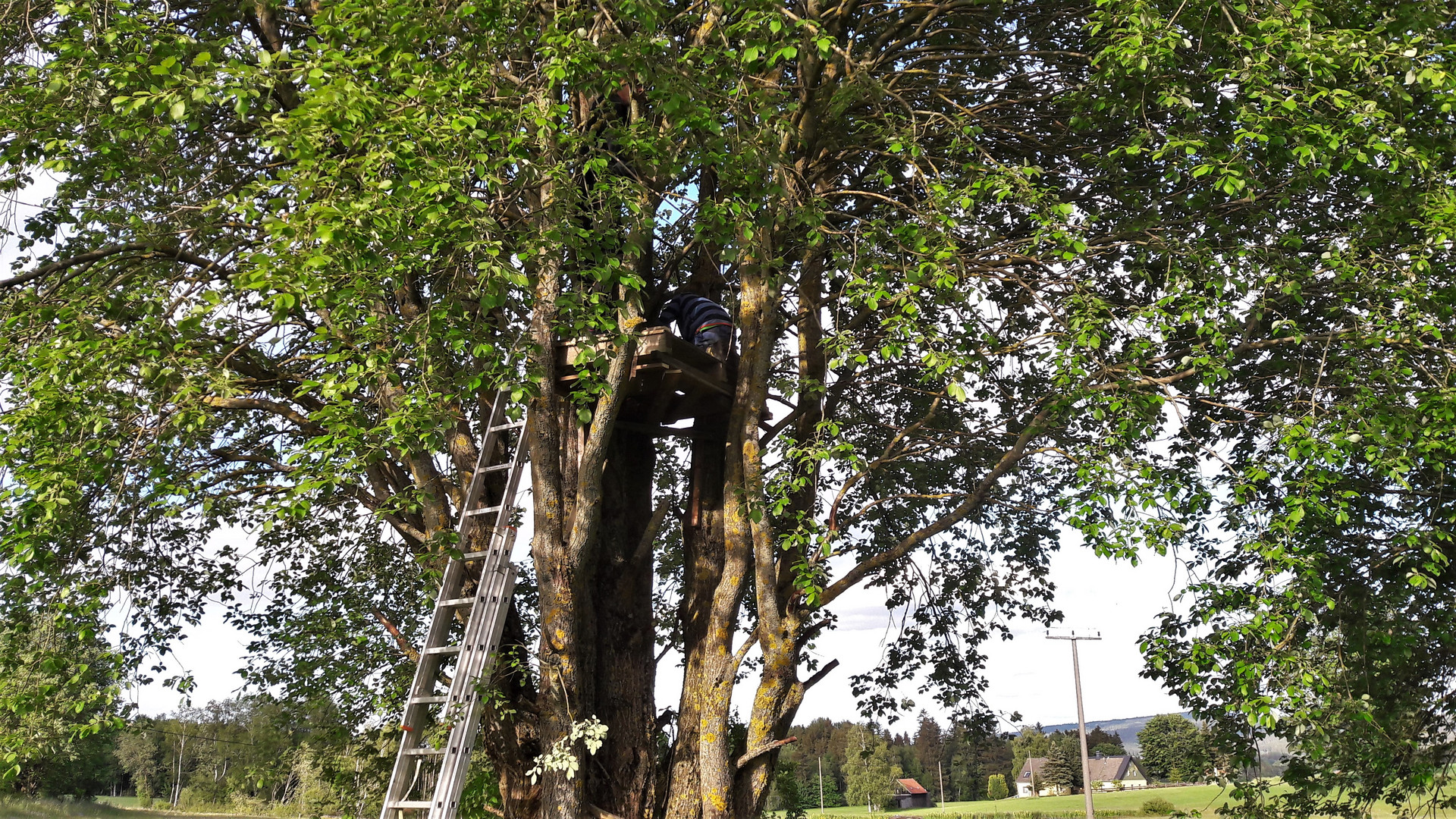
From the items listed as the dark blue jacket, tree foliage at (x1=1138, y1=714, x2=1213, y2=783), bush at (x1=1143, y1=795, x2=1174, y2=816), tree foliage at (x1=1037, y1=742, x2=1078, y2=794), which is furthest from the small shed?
the dark blue jacket

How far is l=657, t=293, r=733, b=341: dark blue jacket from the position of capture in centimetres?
811

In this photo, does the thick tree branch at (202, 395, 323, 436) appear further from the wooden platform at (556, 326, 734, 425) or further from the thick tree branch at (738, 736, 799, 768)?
the thick tree branch at (738, 736, 799, 768)

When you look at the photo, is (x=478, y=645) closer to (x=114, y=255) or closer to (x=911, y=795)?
(x=114, y=255)

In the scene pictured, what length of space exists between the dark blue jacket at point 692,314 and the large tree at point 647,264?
32 cm

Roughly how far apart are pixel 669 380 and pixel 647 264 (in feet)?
3.82

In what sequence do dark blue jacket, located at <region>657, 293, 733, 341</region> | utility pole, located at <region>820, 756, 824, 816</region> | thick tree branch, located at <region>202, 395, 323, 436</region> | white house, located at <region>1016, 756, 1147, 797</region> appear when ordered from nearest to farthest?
1. thick tree branch, located at <region>202, 395, 323, 436</region>
2. dark blue jacket, located at <region>657, 293, 733, 341</region>
3. utility pole, located at <region>820, 756, 824, 816</region>
4. white house, located at <region>1016, 756, 1147, 797</region>

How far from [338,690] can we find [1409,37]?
1033cm

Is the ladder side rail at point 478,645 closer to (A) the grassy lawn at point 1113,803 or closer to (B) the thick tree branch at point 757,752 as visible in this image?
(B) the thick tree branch at point 757,752

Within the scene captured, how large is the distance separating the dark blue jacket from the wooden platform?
38 centimetres

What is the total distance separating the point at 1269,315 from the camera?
8.85m

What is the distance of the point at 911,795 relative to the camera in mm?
90000

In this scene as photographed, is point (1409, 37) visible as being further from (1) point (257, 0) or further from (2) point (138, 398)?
(2) point (138, 398)

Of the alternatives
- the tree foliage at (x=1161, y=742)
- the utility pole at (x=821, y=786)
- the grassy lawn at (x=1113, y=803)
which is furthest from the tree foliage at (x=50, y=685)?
the utility pole at (x=821, y=786)

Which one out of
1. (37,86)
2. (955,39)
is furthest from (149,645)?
(955,39)
